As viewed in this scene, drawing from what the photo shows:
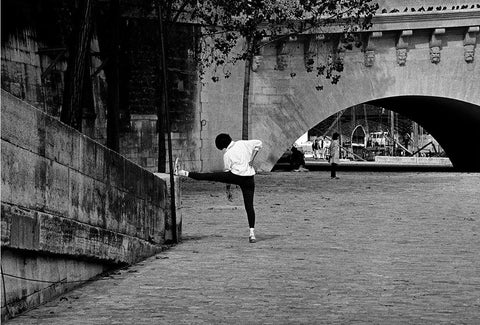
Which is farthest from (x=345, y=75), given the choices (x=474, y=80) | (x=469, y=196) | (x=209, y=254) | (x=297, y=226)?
(x=209, y=254)

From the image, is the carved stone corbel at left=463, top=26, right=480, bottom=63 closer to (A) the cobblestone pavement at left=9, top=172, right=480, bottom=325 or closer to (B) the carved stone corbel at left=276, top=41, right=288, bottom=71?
Answer: (B) the carved stone corbel at left=276, top=41, right=288, bottom=71

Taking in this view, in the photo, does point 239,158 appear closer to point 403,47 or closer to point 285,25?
point 285,25

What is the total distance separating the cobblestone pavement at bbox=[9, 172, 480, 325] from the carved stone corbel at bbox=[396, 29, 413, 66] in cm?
1752

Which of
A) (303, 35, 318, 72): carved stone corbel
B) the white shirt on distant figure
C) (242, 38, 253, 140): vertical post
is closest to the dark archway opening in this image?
(303, 35, 318, 72): carved stone corbel

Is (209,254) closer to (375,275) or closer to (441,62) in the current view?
(375,275)

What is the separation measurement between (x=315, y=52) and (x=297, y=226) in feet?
70.3

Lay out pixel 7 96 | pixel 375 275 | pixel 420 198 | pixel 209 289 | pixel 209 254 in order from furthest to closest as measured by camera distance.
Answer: pixel 420 198 → pixel 209 254 → pixel 375 275 → pixel 209 289 → pixel 7 96

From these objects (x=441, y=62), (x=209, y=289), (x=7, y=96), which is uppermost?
(x=441, y=62)

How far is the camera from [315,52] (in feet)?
125

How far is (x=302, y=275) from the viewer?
11211 millimetres

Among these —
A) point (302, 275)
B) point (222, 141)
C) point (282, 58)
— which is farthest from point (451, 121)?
point (302, 275)

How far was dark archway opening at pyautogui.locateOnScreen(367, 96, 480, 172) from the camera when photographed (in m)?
40.4

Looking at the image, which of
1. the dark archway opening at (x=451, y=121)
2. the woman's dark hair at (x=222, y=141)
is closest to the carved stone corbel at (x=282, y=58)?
the dark archway opening at (x=451, y=121)

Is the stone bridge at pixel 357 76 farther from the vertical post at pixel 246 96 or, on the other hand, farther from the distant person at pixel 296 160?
the distant person at pixel 296 160
